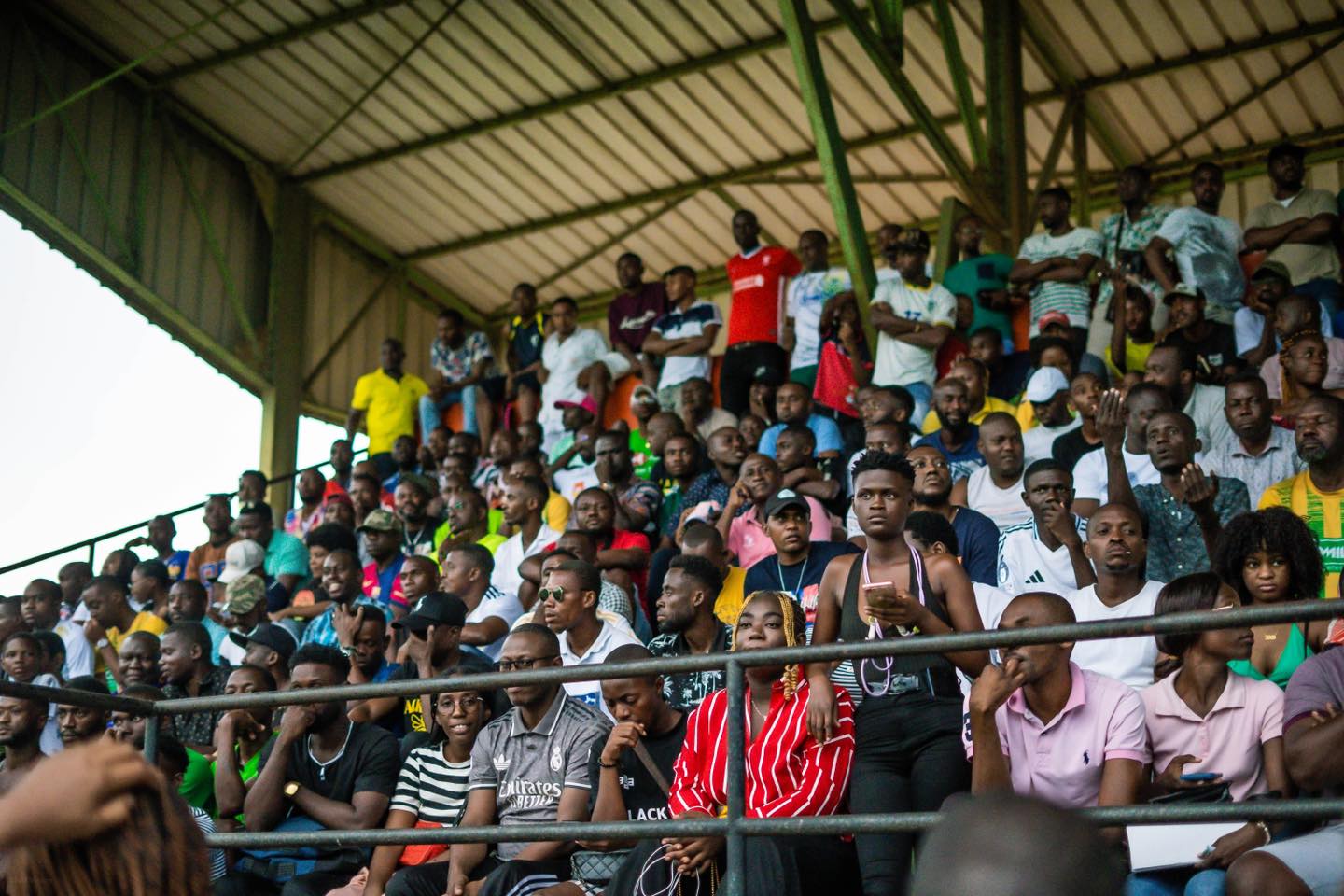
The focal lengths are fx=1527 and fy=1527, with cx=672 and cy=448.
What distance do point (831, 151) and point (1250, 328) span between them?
3017 millimetres

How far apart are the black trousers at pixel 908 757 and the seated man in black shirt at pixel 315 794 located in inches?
87.1

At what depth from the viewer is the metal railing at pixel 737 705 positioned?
303 centimetres

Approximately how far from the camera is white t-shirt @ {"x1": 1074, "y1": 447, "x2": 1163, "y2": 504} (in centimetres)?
745

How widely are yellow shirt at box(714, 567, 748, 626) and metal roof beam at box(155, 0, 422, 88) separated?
7933 millimetres

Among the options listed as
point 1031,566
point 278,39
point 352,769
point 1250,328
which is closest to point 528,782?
point 352,769

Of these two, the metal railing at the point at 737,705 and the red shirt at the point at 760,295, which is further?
→ the red shirt at the point at 760,295

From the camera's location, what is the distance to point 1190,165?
1492 centimetres

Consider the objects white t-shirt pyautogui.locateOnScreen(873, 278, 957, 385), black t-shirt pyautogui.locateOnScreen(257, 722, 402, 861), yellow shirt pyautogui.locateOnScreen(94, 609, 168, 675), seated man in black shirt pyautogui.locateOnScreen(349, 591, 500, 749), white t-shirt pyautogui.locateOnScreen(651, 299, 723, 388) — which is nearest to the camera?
black t-shirt pyautogui.locateOnScreen(257, 722, 402, 861)

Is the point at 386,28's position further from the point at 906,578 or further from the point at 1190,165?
the point at 906,578

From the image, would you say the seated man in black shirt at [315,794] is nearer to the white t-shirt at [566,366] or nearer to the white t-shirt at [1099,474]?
the white t-shirt at [1099,474]

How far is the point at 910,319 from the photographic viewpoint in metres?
10.2

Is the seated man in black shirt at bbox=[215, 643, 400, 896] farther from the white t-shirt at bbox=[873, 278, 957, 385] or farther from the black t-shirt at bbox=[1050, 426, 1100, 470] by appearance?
the white t-shirt at bbox=[873, 278, 957, 385]

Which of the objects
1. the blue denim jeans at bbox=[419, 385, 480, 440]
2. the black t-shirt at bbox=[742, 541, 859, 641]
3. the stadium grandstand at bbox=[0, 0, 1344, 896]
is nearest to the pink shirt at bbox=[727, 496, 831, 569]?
the stadium grandstand at bbox=[0, 0, 1344, 896]

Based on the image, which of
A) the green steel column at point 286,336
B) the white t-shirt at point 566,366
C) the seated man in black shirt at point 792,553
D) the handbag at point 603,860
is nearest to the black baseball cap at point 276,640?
the seated man in black shirt at point 792,553
